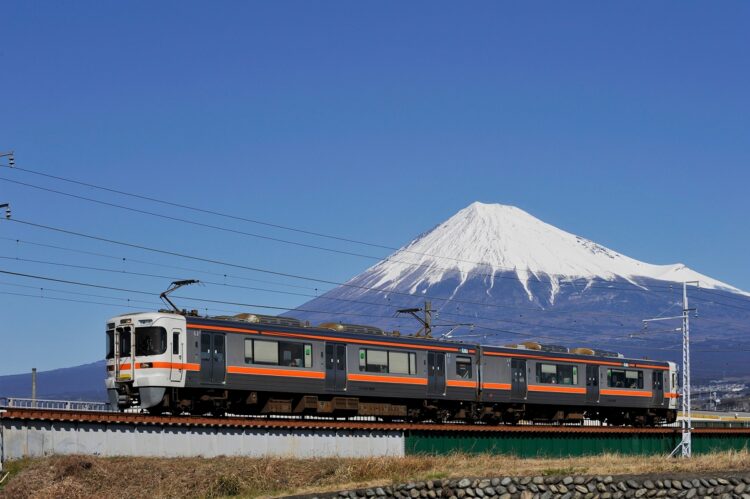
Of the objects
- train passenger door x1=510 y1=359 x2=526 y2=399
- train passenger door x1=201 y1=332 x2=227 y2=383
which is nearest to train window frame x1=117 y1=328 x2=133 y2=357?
train passenger door x1=201 y1=332 x2=227 y2=383

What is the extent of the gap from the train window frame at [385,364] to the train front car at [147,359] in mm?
10061

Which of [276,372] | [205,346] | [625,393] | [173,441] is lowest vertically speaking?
[173,441]

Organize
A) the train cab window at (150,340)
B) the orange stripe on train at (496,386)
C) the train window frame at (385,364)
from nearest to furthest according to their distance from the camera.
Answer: the train cab window at (150,340), the train window frame at (385,364), the orange stripe on train at (496,386)

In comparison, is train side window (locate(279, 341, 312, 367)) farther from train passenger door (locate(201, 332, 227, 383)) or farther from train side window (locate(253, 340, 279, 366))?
train passenger door (locate(201, 332, 227, 383))

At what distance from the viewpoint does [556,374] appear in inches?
2579

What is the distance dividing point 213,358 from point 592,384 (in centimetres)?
2682

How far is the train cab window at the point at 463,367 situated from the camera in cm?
5988

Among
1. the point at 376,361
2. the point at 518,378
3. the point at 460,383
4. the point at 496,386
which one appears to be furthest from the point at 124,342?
the point at 518,378

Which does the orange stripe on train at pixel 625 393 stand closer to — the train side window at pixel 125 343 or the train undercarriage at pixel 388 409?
the train undercarriage at pixel 388 409

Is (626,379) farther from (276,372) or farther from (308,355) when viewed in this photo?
(276,372)

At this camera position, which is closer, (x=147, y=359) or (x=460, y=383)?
(x=147, y=359)

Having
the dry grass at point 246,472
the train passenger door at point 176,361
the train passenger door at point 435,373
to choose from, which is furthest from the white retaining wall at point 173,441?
the train passenger door at point 435,373

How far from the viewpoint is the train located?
48.2 metres

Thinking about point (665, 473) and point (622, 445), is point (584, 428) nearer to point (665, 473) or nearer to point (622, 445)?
point (622, 445)
